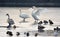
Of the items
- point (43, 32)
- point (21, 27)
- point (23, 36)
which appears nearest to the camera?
point (23, 36)

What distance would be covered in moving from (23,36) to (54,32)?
756mm

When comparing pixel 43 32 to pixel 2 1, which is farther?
pixel 2 1

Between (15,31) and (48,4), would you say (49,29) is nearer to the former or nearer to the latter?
(15,31)

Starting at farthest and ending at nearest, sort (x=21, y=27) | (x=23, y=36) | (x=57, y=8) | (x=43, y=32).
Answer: (x=57, y=8)
(x=21, y=27)
(x=43, y=32)
(x=23, y=36)

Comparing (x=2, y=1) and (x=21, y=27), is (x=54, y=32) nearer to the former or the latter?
(x=21, y=27)

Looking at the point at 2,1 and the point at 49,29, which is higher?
the point at 2,1

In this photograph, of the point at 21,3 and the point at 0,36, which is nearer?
the point at 0,36

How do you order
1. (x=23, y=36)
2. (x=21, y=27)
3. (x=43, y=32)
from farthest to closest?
(x=21, y=27) < (x=43, y=32) < (x=23, y=36)

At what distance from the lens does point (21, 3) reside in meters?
10.5

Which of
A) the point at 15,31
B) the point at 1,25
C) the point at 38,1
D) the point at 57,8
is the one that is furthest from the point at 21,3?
the point at 15,31

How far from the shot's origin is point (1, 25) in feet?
20.3

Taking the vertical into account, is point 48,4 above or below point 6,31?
above

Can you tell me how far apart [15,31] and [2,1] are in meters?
5.15

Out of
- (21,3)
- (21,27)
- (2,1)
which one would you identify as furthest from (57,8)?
(21,27)
